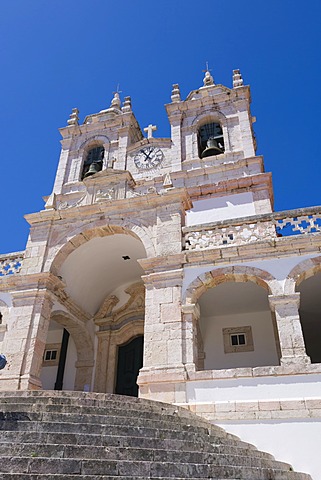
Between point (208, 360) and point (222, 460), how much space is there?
20.6 ft

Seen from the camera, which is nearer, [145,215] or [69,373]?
[145,215]

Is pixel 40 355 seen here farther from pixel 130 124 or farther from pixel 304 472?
pixel 130 124

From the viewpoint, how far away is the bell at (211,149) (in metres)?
14.4

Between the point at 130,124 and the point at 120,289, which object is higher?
the point at 130,124

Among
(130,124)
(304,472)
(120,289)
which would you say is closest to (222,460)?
(304,472)

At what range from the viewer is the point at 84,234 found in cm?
940

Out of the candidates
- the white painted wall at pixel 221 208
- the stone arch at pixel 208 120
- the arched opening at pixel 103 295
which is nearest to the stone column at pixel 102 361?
the arched opening at pixel 103 295

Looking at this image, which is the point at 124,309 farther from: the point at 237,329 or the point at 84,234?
the point at 237,329

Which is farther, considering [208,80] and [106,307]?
[208,80]

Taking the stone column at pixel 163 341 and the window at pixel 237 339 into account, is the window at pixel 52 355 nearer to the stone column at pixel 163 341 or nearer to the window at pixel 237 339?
the stone column at pixel 163 341

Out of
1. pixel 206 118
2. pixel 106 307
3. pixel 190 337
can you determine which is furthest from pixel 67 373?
pixel 206 118

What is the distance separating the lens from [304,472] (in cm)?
559

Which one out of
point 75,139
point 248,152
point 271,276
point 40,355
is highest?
point 75,139

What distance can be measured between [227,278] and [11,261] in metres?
5.33
